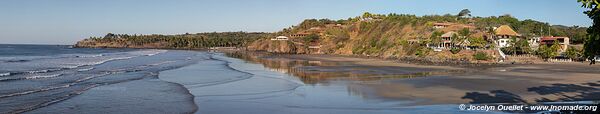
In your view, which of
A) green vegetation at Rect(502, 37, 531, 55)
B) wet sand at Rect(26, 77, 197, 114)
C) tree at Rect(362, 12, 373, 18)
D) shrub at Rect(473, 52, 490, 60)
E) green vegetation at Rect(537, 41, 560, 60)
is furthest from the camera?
tree at Rect(362, 12, 373, 18)

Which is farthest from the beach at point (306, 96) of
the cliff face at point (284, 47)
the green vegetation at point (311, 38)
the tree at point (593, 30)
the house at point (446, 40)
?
the green vegetation at point (311, 38)

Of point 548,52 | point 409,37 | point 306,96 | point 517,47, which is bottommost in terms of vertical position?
point 306,96

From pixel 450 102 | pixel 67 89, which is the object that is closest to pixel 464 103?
pixel 450 102

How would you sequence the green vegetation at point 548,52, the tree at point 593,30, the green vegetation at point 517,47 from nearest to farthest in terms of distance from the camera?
the tree at point 593,30 < the green vegetation at point 548,52 < the green vegetation at point 517,47

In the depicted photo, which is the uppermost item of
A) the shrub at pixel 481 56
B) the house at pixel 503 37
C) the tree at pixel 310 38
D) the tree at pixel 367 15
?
the tree at pixel 367 15

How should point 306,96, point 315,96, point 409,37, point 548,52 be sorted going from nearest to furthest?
point 315,96, point 306,96, point 548,52, point 409,37

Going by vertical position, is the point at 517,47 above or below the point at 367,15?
below

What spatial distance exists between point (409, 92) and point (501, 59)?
1710 inches

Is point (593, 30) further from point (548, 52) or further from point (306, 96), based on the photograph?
point (548, 52)

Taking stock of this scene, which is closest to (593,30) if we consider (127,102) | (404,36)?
(127,102)

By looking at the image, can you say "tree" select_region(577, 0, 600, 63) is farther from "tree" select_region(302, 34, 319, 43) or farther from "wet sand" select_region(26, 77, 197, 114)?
"tree" select_region(302, 34, 319, 43)

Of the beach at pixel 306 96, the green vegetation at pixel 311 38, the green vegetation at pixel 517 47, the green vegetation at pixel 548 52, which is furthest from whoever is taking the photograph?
the green vegetation at pixel 311 38

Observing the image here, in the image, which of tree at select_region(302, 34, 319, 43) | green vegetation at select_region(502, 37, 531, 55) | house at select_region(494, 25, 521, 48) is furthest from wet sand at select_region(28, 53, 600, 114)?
tree at select_region(302, 34, 319, 43)

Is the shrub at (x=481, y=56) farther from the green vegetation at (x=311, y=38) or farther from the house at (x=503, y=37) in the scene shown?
the green vegetation at (x=311, y=38)
